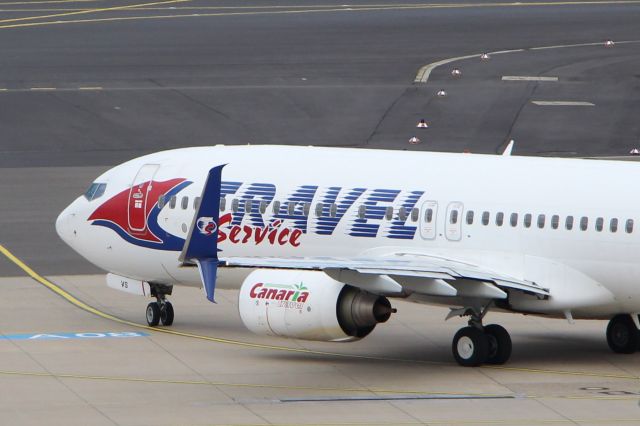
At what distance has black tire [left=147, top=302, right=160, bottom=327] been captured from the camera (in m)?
37.6

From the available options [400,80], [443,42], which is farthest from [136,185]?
[443,42]

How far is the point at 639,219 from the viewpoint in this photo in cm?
3222

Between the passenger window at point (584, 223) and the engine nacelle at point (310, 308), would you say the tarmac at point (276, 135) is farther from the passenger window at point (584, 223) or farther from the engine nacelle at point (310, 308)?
the passenger window at point (584, 223)

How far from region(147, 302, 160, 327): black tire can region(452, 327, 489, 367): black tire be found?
24.7ft

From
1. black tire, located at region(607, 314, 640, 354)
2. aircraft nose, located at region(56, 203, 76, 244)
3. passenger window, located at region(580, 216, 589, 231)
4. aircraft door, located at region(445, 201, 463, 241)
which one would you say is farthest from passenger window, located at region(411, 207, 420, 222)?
aircraft nose, located at region(56, 203, 76, 244)

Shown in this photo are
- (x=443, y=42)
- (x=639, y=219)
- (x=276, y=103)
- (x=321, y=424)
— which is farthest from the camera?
(x=443, y=42)

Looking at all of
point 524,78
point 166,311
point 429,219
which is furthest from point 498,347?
point 524,78

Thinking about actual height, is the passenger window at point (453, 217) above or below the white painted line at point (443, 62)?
below

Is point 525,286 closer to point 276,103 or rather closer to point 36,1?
point 276,103

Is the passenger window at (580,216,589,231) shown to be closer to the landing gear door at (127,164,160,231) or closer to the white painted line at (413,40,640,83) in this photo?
the landing gear door at (127,164,160,231)

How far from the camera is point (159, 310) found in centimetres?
3756

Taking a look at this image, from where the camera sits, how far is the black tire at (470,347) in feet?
109

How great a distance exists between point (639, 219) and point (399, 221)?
498cm

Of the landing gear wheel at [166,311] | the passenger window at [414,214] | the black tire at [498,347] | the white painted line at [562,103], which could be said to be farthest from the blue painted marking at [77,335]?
the white painted line at [562,103]
